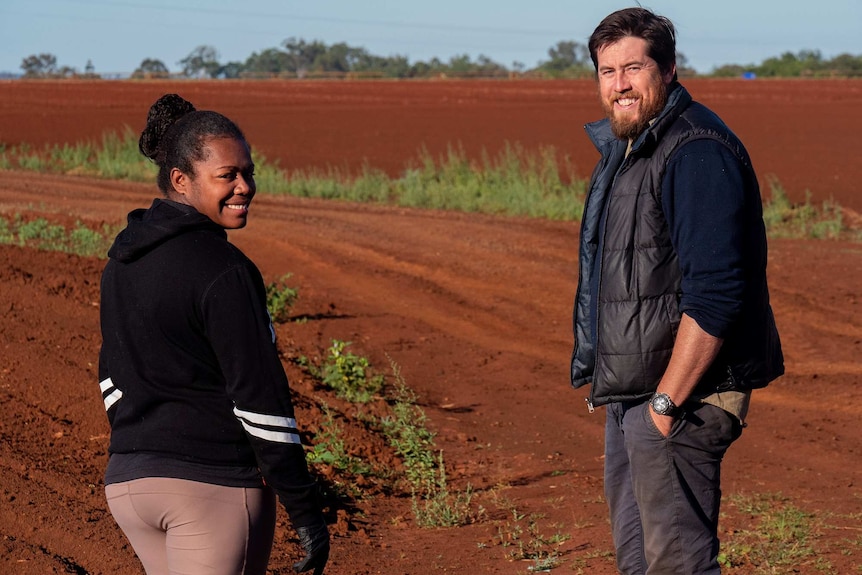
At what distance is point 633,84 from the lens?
127 inches

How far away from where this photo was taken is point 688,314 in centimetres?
302

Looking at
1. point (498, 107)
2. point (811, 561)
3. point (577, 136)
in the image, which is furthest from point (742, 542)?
point (498, 107)

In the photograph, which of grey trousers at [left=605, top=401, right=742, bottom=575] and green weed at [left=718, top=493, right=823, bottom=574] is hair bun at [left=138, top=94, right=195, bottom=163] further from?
green weed at [left=718, top=493, right=823, bottom=574]

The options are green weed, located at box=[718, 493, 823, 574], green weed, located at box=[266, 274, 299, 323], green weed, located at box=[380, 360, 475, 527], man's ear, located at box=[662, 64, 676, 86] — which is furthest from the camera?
green weed, located at box=[266, 274, 299, 323]

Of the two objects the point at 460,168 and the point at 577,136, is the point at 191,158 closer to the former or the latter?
the point at 460,168

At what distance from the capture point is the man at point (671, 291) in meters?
2.99

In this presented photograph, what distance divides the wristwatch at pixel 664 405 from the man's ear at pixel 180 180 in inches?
54.3

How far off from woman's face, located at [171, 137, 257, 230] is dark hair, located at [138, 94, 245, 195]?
18 mm

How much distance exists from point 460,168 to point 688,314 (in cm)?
1704

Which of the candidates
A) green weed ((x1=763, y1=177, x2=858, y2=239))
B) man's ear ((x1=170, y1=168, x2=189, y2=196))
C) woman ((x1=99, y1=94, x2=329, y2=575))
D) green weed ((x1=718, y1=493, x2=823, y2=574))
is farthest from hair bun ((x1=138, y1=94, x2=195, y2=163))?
green weed ((x1=763, y1=177, x2=858, y2=239))

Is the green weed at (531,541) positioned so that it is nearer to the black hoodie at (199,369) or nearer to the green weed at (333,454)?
the green weed at (333,454)

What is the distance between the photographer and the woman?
104 inches

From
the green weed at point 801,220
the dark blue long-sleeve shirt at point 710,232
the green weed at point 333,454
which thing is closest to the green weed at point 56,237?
the green weed at point 333,454

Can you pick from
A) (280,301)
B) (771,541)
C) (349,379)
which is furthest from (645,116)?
(280,301)
